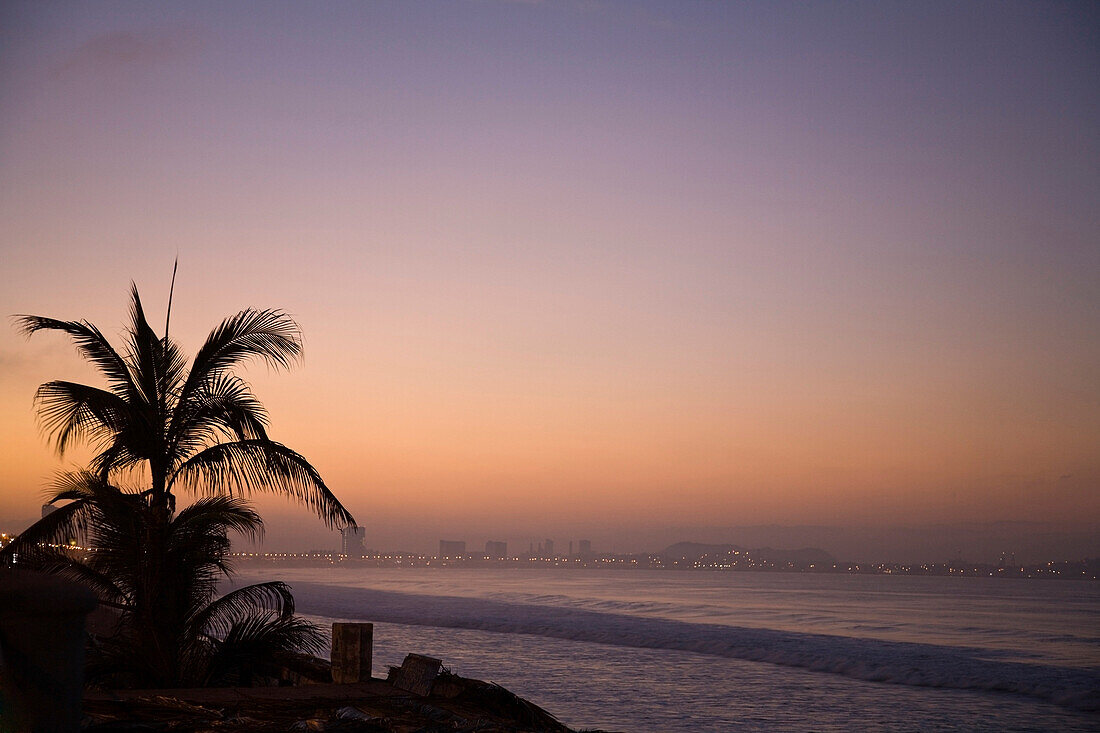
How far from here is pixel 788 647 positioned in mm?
37719

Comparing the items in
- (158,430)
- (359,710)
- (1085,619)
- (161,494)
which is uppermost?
(158,430)

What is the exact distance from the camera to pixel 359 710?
834cm

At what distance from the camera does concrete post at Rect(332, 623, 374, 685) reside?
1037 cm

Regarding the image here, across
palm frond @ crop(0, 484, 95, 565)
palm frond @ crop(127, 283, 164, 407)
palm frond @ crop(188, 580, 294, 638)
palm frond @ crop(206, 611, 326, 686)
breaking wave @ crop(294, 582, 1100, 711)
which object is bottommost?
breaking wave @ crop(294, 582, 1100, 711)

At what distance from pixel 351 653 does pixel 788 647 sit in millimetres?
31106

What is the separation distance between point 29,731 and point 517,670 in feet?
77.4

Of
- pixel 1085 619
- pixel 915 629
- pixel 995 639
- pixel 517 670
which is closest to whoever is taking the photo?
pixel 517 670

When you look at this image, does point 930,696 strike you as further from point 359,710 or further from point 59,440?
point 59,440

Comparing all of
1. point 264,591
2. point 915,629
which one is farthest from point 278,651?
point 915,629

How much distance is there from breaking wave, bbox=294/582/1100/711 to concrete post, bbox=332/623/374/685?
21.7 m

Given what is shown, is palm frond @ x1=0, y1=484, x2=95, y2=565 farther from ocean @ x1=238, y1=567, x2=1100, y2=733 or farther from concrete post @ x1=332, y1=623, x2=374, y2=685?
ocean @ x1=238, y1=567, x2=1100, y2=733

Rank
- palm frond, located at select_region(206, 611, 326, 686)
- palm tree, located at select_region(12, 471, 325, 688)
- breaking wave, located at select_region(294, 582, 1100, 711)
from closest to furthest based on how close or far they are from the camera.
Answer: palm tree, located at select_region(12, 471, 325, 688), palm frond, located at select_region(206, 611, 326, 686), breaking wave, located at select_region(294, 582, 1100, 711)

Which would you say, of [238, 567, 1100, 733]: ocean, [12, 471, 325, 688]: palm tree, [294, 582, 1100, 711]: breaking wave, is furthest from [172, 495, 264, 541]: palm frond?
[294, 582, 1100, 711]: breaking wave

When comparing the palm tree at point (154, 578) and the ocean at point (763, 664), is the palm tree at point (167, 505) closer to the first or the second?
the palm tree at point (154, 578)
